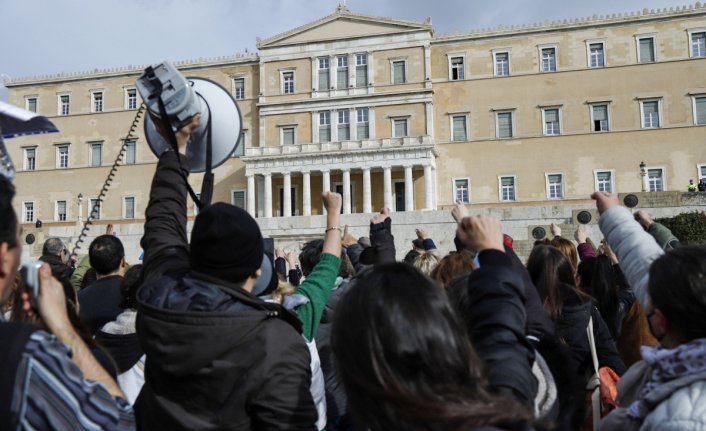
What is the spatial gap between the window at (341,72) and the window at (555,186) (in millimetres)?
12241

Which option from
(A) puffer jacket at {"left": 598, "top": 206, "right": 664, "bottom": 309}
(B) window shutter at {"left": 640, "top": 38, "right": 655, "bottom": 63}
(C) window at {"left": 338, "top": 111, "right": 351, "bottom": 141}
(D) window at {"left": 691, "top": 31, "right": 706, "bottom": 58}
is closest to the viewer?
(A) puffer jacket at {"left": 598, "top": 206, "right": 664, "bottom": 309}

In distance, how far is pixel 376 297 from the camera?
1.36 metres

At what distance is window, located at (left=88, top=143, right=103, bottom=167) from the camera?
36.8m

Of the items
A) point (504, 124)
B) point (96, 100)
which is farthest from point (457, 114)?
point (96, 100)

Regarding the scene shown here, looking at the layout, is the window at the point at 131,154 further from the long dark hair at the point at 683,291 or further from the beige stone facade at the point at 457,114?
the long dark hair at the point at 683,291

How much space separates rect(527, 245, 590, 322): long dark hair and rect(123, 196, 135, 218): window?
3525 cm

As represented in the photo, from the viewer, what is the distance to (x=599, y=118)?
31.1 m

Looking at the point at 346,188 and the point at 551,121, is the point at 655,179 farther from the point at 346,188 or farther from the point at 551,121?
the point at 346,188

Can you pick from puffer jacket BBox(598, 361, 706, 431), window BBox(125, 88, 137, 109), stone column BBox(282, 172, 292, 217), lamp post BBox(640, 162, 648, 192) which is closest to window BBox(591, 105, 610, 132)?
lamp post BBox(640, 162, 648, 192)

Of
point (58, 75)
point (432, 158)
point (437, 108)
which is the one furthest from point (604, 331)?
point (58, 75)

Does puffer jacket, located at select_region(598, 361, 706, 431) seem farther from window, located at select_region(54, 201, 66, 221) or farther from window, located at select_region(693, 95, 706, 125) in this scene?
window, located at select_region(54, 201, 66, 221)

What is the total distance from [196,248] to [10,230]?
563 mm

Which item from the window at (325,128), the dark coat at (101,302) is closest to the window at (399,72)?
the window at (325,128)

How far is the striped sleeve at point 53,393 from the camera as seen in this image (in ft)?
4.39
